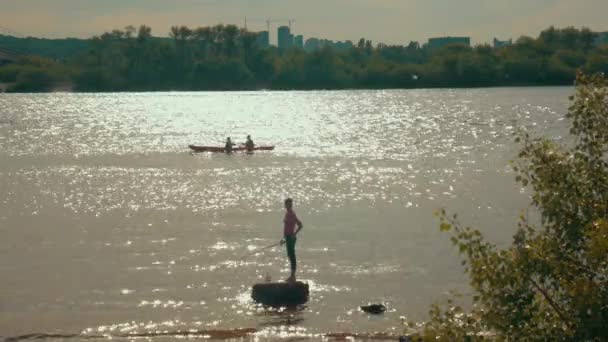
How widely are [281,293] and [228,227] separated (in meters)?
17.2

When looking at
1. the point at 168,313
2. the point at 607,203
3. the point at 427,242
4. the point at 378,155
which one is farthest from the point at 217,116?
the point at 607,203

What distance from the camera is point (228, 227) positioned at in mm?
42938

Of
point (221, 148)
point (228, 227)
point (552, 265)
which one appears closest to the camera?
point (552, 265)

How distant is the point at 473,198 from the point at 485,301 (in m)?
41.5

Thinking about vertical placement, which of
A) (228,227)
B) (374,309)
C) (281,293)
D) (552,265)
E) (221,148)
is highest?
(552,265)

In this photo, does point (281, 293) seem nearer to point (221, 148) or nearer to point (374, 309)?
point (374, 309)

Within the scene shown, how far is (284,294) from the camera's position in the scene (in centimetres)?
2598

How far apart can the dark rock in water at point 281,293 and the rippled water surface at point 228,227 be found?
0.44 m

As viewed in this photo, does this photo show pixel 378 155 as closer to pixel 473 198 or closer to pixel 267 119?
pixel 473 198

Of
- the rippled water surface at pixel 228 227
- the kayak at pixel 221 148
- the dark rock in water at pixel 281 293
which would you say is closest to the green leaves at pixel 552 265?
the rippled water surface at pixel 228 227

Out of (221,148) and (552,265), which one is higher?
(552,265)

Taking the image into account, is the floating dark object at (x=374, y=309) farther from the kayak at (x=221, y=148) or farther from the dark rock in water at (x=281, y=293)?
the kayak at (x=221, y=148)

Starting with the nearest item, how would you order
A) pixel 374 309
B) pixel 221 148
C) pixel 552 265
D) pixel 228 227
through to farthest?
pixel 552 265
pixel 374 309
pixel 228 227
pixel 221 148

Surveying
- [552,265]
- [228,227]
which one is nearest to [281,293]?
[552,265]
